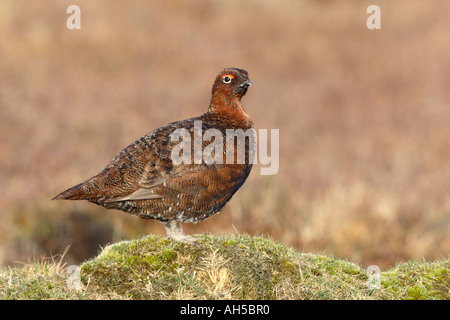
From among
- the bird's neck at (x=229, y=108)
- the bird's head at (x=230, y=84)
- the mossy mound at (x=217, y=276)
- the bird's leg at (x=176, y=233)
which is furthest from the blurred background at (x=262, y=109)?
the bird's head at (x=230, y=84)

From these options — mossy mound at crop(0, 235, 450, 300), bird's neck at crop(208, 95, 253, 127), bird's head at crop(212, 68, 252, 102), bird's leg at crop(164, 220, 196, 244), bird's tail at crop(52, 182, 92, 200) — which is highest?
bird's head at crop(212, 68, 252, 102)

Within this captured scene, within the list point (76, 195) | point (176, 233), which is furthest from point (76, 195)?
point (176, 233)

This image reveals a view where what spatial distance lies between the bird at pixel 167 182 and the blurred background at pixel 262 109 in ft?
7.81

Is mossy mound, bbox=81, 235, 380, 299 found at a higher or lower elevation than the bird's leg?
lower

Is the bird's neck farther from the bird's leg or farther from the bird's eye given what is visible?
the bird's leg

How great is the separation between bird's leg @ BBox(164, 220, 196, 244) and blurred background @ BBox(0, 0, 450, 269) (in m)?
2.51

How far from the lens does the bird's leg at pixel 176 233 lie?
428 centimetres

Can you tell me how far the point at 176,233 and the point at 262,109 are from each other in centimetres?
1031

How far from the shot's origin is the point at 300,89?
15828 millimetres

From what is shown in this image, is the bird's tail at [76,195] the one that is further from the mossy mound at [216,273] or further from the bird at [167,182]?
the mossy mound at [216,273]

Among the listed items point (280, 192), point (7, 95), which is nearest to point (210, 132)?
point (280, 192)

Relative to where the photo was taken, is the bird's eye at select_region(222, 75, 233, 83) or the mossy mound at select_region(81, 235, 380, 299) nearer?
the mossy mound at select_region(81, 235, 380, 299)

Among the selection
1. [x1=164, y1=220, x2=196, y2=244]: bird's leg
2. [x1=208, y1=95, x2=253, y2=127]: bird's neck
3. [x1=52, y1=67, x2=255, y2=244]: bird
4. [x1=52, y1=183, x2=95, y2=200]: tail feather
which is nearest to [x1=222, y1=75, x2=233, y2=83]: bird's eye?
[x1=208, y1=95, x2=253, y2=127]: bird's neck

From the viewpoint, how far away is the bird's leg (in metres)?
4.28
